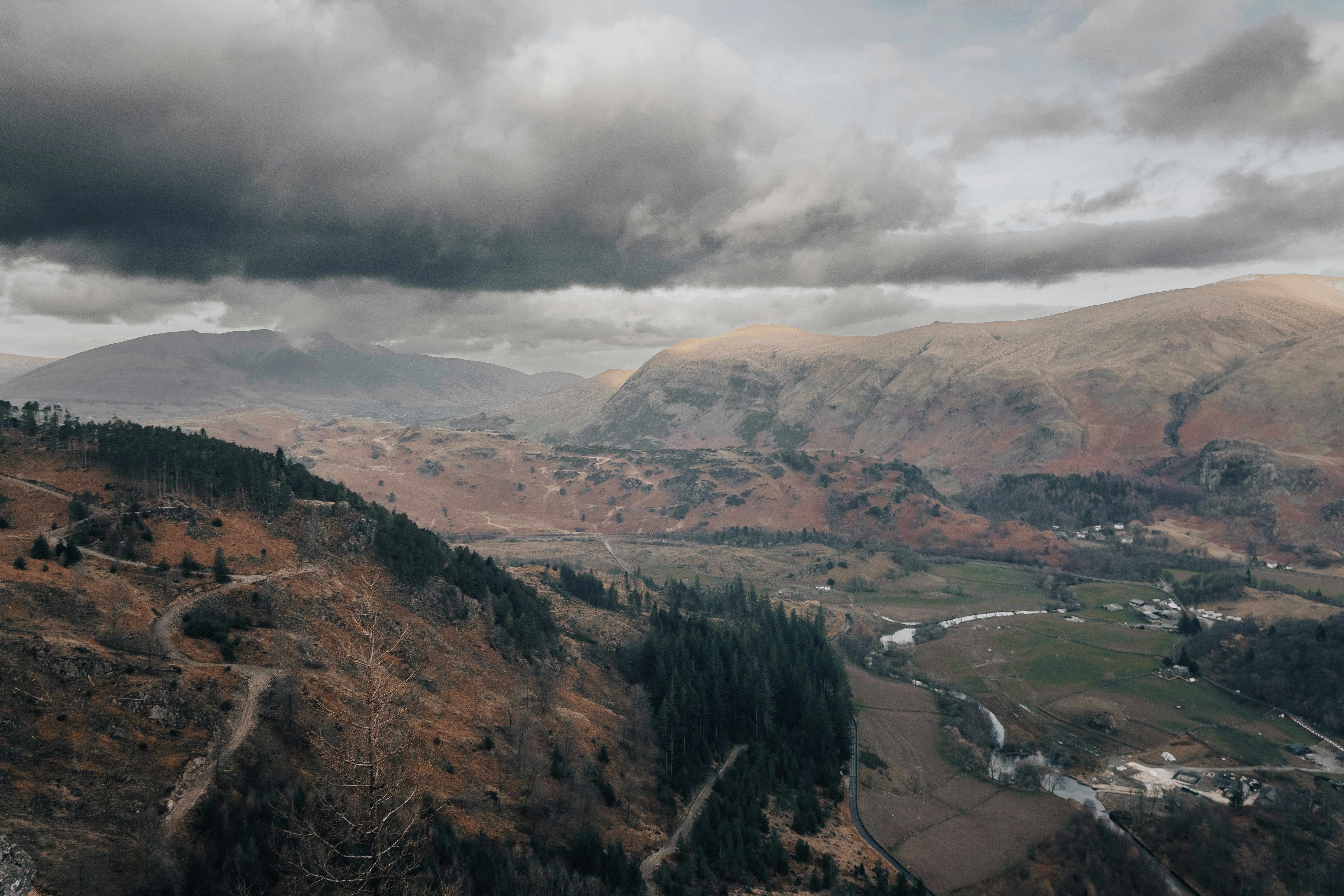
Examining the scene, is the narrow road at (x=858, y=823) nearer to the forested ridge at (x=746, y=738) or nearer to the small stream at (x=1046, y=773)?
the forested ridge at (x=746, y=738)

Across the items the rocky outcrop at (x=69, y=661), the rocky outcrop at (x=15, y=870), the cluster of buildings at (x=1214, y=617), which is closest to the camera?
the rocky outcrop at (x=15, y=870)

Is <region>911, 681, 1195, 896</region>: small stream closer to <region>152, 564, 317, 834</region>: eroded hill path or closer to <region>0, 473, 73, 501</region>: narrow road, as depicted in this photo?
<region>152, 564, 317, 834</region>: eroded hill path

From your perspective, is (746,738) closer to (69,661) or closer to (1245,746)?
(69,661)

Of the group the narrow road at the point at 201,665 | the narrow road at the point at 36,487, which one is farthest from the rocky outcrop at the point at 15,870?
the narrow road at the point at 36,487

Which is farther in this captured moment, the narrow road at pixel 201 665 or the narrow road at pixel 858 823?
the narrow road at pixel 858 823

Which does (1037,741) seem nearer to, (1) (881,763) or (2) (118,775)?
(1) (881,763)

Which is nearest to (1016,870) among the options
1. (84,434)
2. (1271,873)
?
(1271,873)

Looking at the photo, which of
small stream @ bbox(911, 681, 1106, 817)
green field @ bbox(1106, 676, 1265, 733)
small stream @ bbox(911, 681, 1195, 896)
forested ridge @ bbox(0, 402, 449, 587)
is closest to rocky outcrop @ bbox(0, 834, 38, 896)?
forested ridge @ bbox(0, 402, 449, 587)
